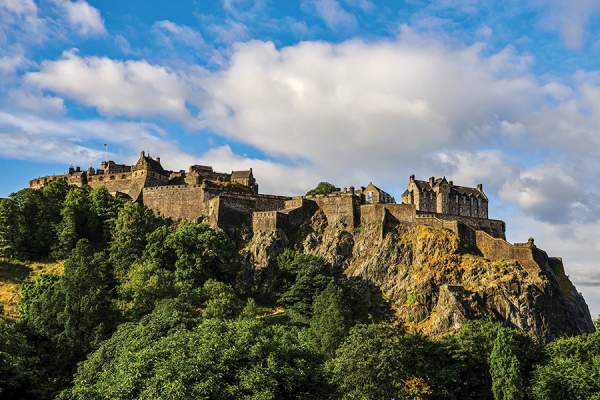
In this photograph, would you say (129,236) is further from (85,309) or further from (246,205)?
(85,309)

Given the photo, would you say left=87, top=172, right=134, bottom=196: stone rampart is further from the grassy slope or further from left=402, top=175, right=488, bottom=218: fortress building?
left=402, top=175, right=488, bottom=218: fortress building

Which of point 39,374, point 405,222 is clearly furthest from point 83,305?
point 405,222

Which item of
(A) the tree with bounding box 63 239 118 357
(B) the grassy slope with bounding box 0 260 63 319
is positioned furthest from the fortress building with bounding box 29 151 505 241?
(A) the tree with bounding box 63 239 118 357

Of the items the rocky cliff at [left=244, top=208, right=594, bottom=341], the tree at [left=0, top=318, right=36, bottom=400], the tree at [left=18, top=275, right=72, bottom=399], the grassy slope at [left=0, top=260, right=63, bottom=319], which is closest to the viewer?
the tree at [left=0, top=318, right=36, bottom=400]

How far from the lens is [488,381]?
192 feet

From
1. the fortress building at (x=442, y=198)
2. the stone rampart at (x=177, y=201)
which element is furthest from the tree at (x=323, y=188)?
the stone rampart at (x=177, y=201)

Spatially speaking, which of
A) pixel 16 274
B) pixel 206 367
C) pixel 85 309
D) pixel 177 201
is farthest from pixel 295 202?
pixel 206 367

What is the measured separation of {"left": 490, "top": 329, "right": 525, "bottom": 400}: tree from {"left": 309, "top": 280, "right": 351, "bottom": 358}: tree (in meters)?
14.8

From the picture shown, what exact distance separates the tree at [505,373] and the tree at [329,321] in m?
14.8

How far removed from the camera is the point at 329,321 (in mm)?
65812

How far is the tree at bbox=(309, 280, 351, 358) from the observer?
63.8 metres

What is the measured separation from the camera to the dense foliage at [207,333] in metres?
45.0

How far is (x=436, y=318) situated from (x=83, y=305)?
1506 inches

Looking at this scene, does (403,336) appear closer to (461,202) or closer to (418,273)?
(418,273)
